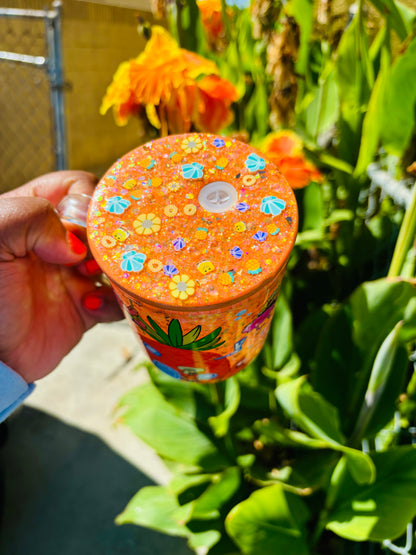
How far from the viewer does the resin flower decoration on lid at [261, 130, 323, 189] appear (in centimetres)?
83

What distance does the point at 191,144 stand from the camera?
0.53 m

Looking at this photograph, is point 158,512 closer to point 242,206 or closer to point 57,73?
point 242,206

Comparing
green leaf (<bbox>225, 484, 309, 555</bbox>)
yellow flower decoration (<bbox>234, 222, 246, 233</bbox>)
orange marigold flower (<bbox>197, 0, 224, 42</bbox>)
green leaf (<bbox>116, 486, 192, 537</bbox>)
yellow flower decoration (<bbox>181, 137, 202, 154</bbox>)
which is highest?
orange marigold flower (<bbox>197, 0, 224, 42</bbox>)

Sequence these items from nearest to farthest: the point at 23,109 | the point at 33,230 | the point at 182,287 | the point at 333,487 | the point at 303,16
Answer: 1. the point at 182,287
2. the point at 33,230
3. the point at 333,487
4. the point at 303,16
5. the point at 23,109

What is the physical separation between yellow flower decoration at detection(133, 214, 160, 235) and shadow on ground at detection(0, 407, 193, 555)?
0.97 meters

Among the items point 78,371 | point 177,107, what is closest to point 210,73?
point 177,107

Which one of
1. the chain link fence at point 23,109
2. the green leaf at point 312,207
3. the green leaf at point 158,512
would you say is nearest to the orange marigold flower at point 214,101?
the green leaf at point 312,207

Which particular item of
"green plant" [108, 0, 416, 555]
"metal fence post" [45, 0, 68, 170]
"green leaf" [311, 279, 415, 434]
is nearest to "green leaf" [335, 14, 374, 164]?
"green plant" [108, 0, 416, 555]

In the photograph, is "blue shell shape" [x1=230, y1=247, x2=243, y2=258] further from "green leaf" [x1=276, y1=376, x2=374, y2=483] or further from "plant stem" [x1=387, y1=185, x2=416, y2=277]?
"plant stem" [x1=387, y1=185, x2=416, y2=277]

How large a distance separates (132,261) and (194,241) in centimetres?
7

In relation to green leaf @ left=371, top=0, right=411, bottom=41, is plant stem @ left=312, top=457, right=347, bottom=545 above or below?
below

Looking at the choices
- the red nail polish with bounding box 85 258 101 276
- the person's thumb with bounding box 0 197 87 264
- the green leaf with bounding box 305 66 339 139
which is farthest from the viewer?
the green leaf with bounding box 305 66 339 139

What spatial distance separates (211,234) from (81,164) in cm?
431

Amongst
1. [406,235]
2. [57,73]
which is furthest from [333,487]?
[57,73]
